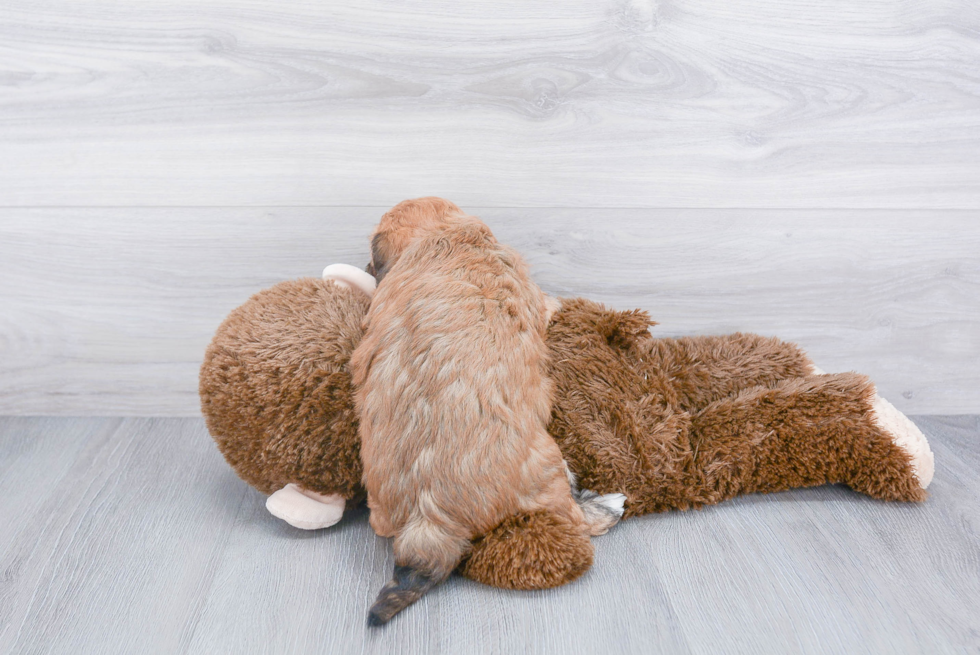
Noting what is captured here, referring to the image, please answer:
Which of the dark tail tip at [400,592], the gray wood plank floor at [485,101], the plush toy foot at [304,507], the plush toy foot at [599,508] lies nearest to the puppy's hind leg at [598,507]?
the plush toy foot at [599,508]

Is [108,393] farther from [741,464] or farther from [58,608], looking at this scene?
[741,464]

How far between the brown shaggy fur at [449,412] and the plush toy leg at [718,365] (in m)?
0.29

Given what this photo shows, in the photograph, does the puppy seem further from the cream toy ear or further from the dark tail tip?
the cream toy ear

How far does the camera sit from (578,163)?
4.10ft

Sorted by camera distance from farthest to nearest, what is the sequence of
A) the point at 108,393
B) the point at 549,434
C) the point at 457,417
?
the point at 108,393 < the point at 549,434 < the point at 457,417

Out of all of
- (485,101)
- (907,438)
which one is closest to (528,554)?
(907,438)

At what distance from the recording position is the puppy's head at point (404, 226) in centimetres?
104

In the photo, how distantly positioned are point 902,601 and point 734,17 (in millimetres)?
950

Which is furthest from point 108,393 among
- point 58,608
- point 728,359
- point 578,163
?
point 728,359

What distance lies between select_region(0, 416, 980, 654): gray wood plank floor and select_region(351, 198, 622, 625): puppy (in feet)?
0.29

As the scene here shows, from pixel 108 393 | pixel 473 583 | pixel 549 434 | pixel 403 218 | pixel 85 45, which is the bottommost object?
pixel 108 393

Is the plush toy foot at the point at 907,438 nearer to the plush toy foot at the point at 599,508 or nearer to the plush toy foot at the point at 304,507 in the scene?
the plush toy foot at the point at 599,508

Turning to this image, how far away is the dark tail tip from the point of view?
858 mm

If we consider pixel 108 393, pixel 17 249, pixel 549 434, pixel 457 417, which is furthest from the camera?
pixel 108 393
